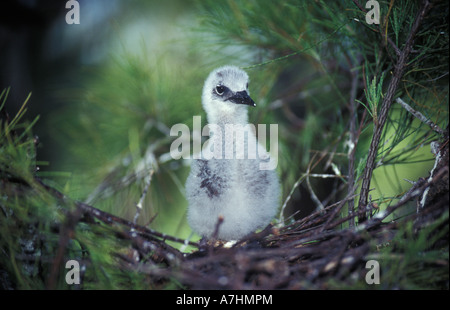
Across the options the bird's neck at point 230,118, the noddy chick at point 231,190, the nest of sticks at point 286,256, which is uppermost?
the bird's neck at point 230,118

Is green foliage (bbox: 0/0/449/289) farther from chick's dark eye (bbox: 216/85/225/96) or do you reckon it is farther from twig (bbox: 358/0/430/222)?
chick's dark eye (bbox: 216/85/225/96)

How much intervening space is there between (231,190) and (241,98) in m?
0.52

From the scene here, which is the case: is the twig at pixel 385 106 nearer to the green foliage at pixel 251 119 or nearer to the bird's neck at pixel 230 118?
the green foliage at pixel 251 119

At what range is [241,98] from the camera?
83.0 inches

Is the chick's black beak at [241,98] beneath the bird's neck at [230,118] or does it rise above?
above

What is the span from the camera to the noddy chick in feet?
6.14

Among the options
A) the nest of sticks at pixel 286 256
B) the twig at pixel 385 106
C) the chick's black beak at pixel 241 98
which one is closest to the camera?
the nest of sticks at pixel 286 256

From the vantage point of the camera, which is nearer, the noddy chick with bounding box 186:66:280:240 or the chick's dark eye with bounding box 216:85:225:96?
the noddy chick with bounding box 186:66:280:240

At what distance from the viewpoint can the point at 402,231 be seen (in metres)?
1.36

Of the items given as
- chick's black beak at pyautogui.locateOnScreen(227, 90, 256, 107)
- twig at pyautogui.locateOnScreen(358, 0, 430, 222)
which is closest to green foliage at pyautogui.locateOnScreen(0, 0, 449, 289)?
twig at pyautogui.locateOnScreen(358, 0, 430, 222)

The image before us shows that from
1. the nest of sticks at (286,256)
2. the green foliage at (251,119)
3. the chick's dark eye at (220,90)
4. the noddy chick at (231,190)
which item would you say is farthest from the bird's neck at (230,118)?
the nest of sticks at (286,256)

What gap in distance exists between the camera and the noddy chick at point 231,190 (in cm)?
187

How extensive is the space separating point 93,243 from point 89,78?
226 centimetres
